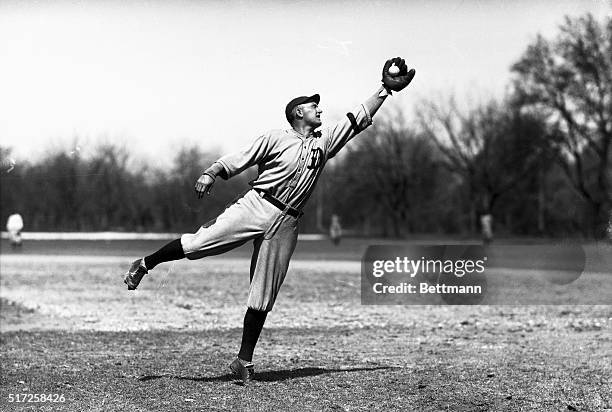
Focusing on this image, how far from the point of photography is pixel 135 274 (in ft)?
15.7

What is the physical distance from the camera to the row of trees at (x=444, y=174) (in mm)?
9438

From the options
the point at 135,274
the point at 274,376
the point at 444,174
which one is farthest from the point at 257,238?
the point at 444,174

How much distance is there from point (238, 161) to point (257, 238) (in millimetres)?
461

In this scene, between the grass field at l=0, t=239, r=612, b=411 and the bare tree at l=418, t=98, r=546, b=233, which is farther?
the bare tree at l=418, t=98, r=546, b=233

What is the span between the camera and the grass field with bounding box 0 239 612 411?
224 inches

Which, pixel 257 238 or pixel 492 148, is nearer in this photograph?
pixel 257 238

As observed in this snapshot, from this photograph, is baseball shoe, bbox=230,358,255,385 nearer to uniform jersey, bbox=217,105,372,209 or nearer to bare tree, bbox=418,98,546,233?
uniform jersey, bbox=217,105,372,209

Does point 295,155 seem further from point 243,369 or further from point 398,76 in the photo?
point 243,369

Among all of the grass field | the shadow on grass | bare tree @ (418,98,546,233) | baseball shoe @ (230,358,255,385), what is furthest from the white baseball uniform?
bare tree @ (418,98,546,233)

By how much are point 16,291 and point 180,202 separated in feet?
26.1

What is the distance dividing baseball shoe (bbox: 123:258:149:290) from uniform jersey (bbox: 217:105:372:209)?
2.28 ft

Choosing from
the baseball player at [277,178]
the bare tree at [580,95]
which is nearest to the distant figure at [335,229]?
the bare tree at [580,95]

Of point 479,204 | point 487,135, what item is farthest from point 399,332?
point 479,204

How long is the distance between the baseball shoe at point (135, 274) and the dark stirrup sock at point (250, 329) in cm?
79
